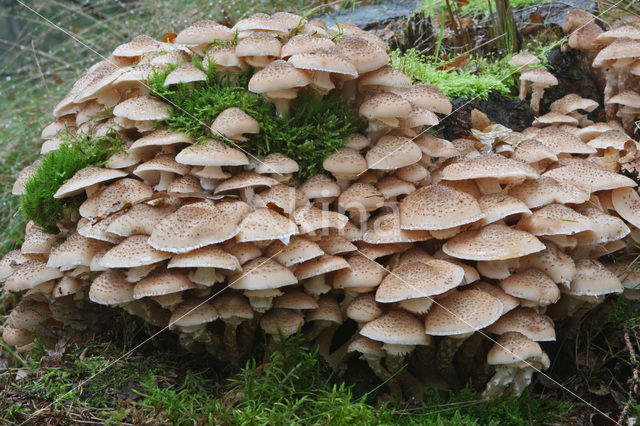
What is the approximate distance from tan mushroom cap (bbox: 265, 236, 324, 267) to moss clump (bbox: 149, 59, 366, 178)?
2.25 ft

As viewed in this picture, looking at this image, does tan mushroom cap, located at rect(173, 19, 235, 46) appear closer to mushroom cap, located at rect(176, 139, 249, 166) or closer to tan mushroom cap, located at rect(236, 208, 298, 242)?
mushroom cap, located at rect(176, 139, 249, 166)

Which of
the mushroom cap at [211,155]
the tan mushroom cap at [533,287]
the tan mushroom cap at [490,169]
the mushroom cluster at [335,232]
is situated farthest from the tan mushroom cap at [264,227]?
the tan mushroom cap at [533,287]

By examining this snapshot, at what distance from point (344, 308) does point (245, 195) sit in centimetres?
102

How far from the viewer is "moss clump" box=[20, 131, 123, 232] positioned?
3.63m

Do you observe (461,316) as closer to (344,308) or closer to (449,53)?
(344,308)

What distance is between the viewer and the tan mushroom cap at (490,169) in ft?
10.5

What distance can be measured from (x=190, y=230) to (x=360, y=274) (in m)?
1.08

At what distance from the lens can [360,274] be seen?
311cm

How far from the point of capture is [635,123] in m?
4.40

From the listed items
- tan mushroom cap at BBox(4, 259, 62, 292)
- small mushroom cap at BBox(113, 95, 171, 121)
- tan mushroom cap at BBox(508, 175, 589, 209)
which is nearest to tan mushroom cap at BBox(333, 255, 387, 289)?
tan mushroom cap at BBox(508, 175, 589, 209)

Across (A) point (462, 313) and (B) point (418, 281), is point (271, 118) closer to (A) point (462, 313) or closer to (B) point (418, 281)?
(B) point (418, 281)

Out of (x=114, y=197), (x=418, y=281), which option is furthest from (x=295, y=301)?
(x=114, y=197)

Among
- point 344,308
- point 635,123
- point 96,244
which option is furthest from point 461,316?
point 635,123

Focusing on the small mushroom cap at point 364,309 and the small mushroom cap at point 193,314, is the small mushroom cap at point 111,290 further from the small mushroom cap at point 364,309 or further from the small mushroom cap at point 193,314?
the small mushroom cap at point 364,309
